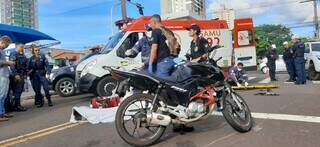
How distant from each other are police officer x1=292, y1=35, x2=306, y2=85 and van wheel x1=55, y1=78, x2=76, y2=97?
7.50 metres

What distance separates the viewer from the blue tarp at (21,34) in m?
14.8

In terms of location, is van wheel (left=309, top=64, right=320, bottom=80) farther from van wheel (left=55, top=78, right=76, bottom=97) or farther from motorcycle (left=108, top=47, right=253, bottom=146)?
motorcycle (left=108, top=47, right=253, bottom=146)

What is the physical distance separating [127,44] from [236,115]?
6.98 meters

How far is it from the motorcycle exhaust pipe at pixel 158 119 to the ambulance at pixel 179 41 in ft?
15.8

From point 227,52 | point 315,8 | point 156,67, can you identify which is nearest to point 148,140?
point 156,67

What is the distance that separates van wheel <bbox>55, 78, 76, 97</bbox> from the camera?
16.0m

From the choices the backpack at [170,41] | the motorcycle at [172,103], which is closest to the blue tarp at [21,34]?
the backpack at [170,41]

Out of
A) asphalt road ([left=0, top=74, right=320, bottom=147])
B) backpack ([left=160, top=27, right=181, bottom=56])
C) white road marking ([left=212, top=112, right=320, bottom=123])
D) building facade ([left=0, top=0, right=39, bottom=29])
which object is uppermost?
building facade ([left=0, top=0, right=39, bottom=29])

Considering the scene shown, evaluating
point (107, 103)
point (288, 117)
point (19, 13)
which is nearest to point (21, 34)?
point (107, 103)

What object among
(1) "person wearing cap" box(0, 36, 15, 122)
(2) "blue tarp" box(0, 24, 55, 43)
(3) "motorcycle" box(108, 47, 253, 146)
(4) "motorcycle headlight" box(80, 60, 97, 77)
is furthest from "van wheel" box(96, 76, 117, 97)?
(3) "motorcycle" box(108, 47, 253, 146)

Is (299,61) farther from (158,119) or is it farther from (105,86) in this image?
(158,119)

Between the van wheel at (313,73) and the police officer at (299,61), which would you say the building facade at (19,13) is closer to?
the van wheel at (313,73)

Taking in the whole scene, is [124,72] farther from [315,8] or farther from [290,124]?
[315,8]

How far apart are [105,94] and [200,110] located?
21.8ft
